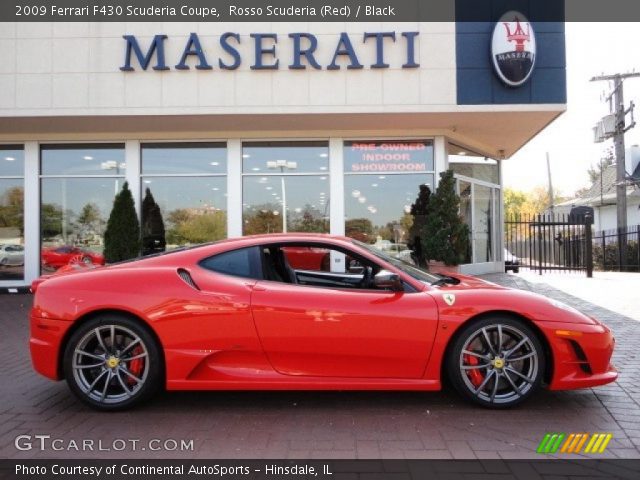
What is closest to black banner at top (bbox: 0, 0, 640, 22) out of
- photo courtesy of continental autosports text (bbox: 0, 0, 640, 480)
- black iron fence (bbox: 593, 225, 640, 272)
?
photo courtesy of continental autosports text (bbox: 0, 0, 640, 480)

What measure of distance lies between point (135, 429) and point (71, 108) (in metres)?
8.67

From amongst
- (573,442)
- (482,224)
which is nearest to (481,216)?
(482,224)

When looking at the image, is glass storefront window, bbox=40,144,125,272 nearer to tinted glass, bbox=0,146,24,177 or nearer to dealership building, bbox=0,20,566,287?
dealership building, bbox=0,20,566,287

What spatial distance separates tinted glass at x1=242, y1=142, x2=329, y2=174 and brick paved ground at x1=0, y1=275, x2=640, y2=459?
763 centimetres

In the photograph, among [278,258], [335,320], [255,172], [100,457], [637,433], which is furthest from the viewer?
[255,172]

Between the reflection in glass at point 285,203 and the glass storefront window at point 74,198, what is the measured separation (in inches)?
127

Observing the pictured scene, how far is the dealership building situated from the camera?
9.96m

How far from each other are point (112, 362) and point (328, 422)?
5.49 ft

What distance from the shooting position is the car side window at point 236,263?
3.79m

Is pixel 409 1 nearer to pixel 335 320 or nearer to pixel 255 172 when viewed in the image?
pixel 255 172

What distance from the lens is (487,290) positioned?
12.4 ft

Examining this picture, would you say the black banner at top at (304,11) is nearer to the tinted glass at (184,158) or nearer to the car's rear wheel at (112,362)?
the tinted glass at (184,158)

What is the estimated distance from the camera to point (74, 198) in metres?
11.5

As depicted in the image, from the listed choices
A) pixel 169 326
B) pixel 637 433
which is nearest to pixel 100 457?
pixel 169 326
